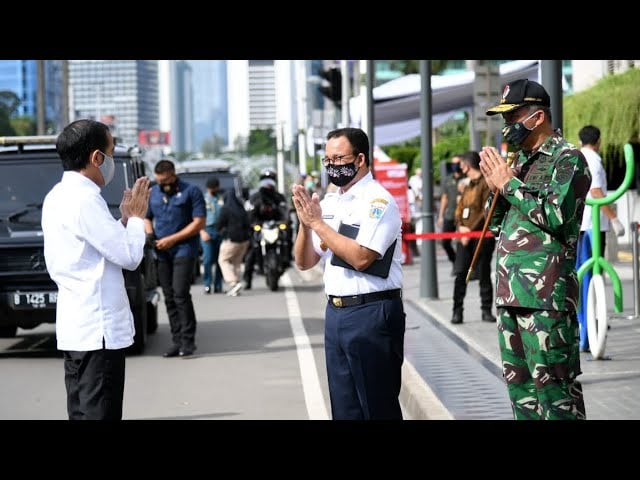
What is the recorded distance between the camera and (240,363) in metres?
12.8

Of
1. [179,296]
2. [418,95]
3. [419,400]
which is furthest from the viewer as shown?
[418,95]

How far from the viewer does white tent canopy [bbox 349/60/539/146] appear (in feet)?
86.6

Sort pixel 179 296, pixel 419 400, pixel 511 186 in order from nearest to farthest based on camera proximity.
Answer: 1. pixel 511 186
2. pixel 419 400
3. pixel 179 296

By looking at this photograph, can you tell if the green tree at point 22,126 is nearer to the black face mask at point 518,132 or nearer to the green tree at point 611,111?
the green tree at point 611,111

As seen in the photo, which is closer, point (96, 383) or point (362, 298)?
point (96, 383)

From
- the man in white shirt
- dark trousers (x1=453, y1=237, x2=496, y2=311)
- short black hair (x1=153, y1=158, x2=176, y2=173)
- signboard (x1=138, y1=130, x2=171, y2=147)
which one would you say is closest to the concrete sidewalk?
dark trousers (x1=453, y1=237, x2=496, y2=311)

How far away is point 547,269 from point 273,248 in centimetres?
1574

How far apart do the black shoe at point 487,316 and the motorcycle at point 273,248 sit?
7420 mm

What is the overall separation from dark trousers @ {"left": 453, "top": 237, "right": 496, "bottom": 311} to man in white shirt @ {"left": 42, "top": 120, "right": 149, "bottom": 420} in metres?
8.59

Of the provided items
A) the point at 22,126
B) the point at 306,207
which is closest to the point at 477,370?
the point at 306,207

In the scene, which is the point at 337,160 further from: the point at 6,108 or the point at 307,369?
the point at 6,108

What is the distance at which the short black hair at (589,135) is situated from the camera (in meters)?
11.4

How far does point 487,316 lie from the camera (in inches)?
579
